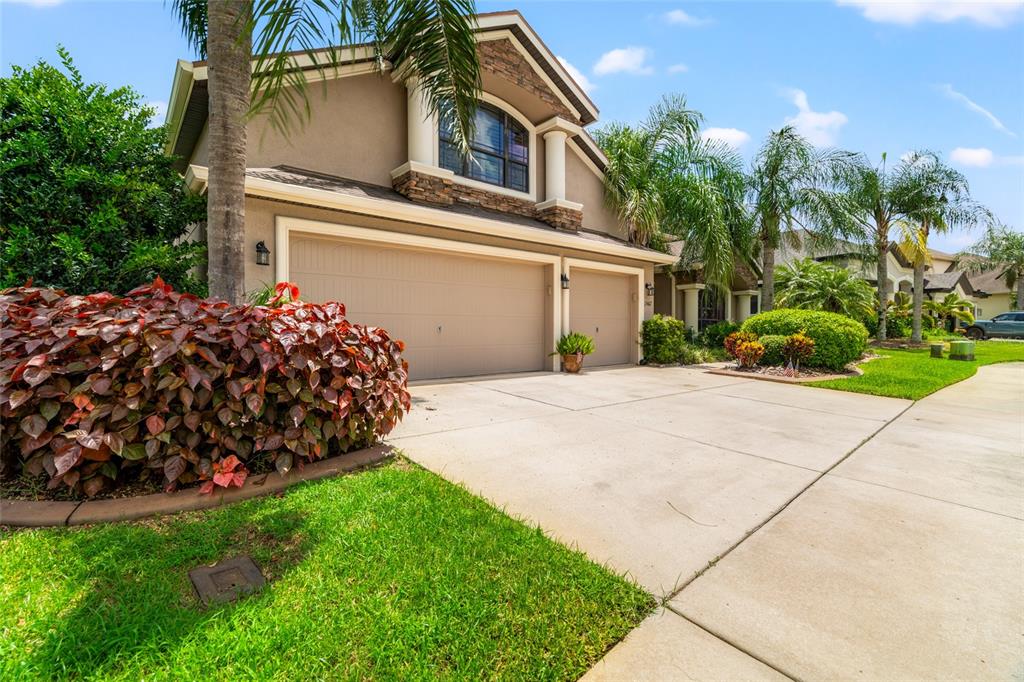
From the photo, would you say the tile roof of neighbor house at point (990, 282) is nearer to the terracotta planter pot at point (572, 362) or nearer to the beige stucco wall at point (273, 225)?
the terracotta planter pot at point (572, 362)

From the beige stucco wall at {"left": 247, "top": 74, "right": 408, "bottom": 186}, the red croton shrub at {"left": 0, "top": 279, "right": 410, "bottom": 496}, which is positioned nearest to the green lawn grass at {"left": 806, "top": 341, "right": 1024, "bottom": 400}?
the red croton shrub at {"left": 0, "top": 279, "right": 410, "bottom": 496}

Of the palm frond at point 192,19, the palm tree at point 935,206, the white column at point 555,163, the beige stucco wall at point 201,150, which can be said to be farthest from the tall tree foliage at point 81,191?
the palm tree at point 935,206

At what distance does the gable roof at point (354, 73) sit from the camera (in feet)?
22.4

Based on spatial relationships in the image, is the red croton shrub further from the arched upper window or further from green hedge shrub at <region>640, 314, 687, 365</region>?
green hedge shrub at <region>640, 314, 687, 365</region>

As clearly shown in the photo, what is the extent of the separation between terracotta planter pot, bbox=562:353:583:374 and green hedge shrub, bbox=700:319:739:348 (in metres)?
8.40

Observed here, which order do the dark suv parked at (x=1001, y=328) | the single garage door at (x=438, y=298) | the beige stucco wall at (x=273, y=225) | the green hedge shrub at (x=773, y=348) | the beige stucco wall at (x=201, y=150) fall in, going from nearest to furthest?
the beige stucco wall at (x=273, y=225), the single garage door at (x=438, y=298), the beige stucco wall at (x=201, y=150), the green hedge shrub at (x=773, y=348), the dark suv parked at (x=1001, y=328)

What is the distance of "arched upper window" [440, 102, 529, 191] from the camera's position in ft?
32.7

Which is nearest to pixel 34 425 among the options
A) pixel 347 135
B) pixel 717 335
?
pixel 347 135

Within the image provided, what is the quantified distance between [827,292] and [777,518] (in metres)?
18.6

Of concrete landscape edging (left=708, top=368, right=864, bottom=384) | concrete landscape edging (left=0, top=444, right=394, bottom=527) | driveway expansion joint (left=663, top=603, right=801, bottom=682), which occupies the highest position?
concrete landscape edging (left=708, top=368, right=864, bottom=384)

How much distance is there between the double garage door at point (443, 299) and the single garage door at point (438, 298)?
0.06 feet

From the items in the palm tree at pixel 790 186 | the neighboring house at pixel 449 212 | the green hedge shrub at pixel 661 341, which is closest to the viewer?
the neighboring house at pixel 449 212

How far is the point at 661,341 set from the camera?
41.7ft

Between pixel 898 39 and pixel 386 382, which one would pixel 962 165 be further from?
pixel 386 382
